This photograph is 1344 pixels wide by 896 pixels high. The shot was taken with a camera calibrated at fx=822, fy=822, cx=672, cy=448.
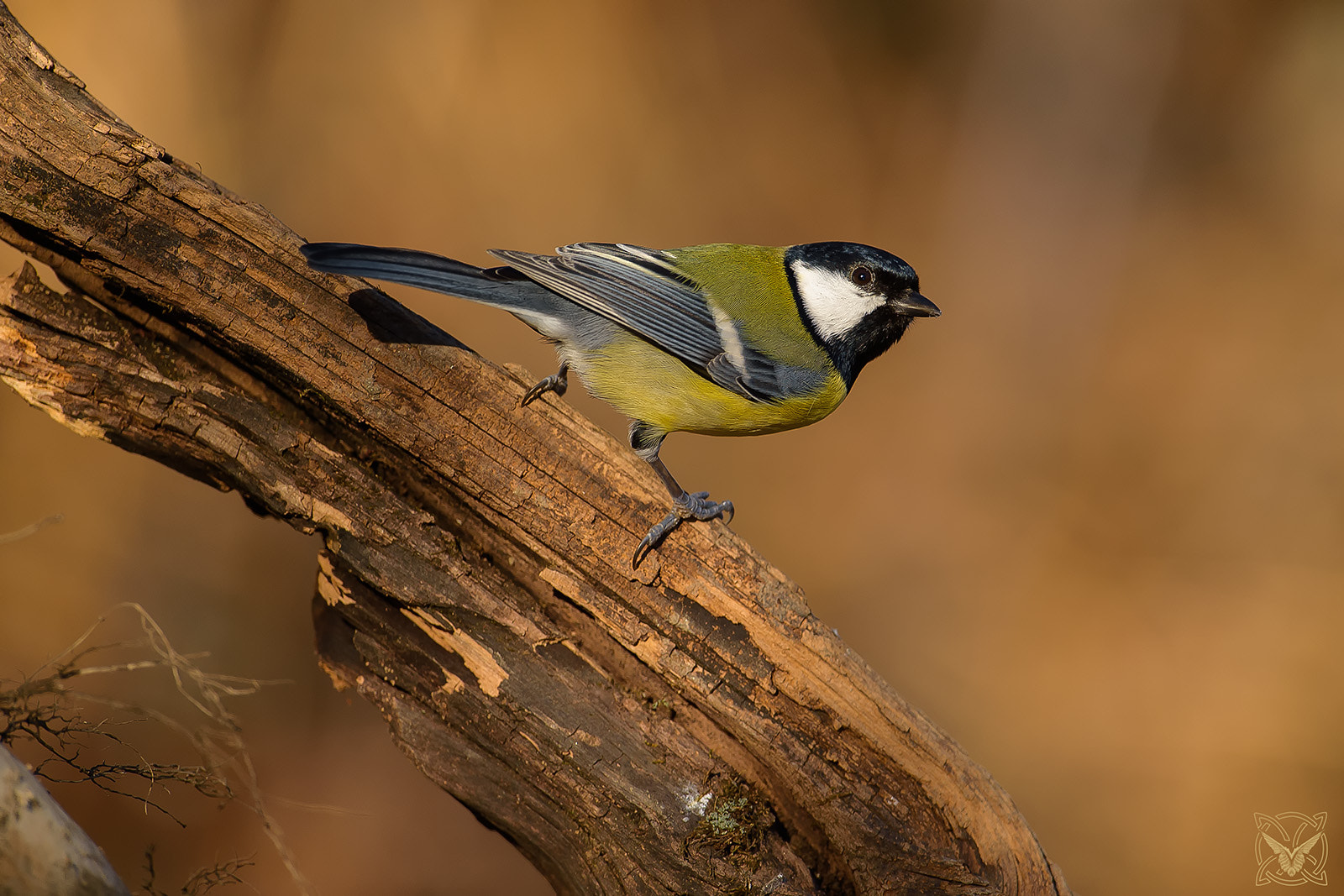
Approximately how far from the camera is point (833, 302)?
2.74 m

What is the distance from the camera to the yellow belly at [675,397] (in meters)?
2.45

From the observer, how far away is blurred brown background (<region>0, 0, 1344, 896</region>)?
13.2 feet

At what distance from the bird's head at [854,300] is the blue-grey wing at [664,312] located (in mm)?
229

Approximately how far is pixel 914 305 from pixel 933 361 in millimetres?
3047

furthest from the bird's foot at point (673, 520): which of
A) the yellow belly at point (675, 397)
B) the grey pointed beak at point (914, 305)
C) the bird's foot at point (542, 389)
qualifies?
the grey pointed beak at point (914, 305)

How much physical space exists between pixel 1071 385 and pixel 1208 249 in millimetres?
1213

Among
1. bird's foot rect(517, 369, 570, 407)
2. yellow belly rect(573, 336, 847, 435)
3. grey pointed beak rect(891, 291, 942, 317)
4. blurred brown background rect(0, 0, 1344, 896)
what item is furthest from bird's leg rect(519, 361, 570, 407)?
blurred brown background rect(0, 0, 1344, 896)

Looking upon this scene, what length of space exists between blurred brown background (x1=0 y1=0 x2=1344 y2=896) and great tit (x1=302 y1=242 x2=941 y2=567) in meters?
2.46

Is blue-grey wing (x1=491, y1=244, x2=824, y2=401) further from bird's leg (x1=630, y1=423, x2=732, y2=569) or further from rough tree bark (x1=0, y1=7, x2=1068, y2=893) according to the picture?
rough tree bark (x1=0, y1=7, x2=1068, y2=893)

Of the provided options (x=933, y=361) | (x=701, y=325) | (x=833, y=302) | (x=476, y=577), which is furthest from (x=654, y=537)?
(x=933, y=361)

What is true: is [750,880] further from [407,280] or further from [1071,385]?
[1071,385]

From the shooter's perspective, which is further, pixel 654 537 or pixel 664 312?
pixel 664 312

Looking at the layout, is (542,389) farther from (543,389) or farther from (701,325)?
(701,325)

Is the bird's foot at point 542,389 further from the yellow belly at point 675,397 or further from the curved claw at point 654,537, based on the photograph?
the curved claw at point 654,537
